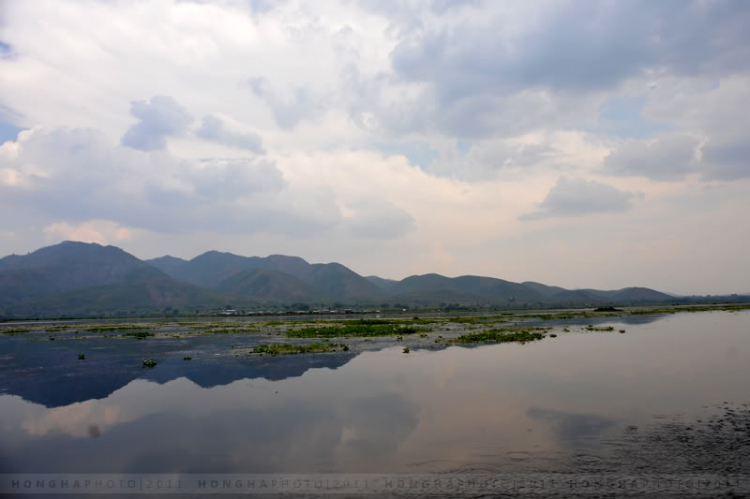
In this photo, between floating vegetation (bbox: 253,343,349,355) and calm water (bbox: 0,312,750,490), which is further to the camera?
floating vegetation (bbox: 253,343,349,355)

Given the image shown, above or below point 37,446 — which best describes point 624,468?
above

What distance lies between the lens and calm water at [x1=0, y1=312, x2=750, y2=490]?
1978cm

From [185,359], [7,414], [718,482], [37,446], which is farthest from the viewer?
[185,359]

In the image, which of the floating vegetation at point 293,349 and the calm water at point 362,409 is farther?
the floating vegetation at point 293,349

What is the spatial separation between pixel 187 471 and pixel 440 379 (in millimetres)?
22223

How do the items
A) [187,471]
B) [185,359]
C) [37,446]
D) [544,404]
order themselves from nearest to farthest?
[187,471] < [37,446] < [544,404] < [185,359]

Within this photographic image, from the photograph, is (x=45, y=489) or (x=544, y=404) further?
(x=544, y=404)

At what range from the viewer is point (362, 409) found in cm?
2803

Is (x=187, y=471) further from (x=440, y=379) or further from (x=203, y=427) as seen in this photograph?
(x=440, y=379)

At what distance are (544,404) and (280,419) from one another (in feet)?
53.0

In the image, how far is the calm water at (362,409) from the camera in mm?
19781

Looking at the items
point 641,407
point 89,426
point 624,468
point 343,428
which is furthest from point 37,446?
point 641,407

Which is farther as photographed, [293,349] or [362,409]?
[293,349]

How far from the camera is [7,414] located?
2948cm
